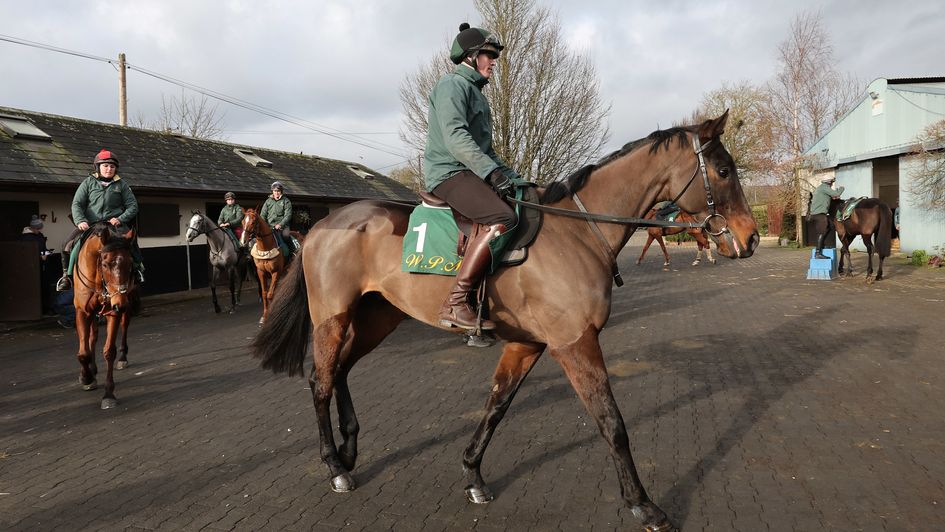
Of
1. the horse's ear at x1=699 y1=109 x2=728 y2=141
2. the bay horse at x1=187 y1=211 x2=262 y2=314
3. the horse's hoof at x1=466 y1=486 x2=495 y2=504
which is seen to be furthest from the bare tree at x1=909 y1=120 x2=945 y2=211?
the bay horse at x1=187 y1=211 x2=262 y2=314

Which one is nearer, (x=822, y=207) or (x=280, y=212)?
(x=280, y=212)

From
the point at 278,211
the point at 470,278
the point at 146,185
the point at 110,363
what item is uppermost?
the point at 146,185

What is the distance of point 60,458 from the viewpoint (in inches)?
169

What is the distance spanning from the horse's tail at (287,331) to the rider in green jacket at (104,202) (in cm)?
316

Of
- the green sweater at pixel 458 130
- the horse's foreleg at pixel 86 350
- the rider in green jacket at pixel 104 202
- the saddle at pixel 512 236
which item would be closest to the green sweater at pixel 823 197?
the green sweater at pixel 458 130

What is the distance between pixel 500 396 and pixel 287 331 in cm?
172

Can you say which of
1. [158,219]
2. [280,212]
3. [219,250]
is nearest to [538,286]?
[280,212]

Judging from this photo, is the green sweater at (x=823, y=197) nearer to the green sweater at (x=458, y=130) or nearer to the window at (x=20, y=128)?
the green sweater at (x=458, y=130)

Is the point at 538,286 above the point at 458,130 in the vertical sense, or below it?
below

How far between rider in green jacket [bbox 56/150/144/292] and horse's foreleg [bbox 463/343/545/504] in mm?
4876

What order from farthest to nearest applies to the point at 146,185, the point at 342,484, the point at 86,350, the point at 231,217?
1. the point at 146,185
2. the point at 231,217
3. the point at 86,350
4. the point at 342,484

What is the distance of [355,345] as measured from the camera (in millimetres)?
4223

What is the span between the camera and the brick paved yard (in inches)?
133

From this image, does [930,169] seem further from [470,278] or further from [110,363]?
[110,363]
